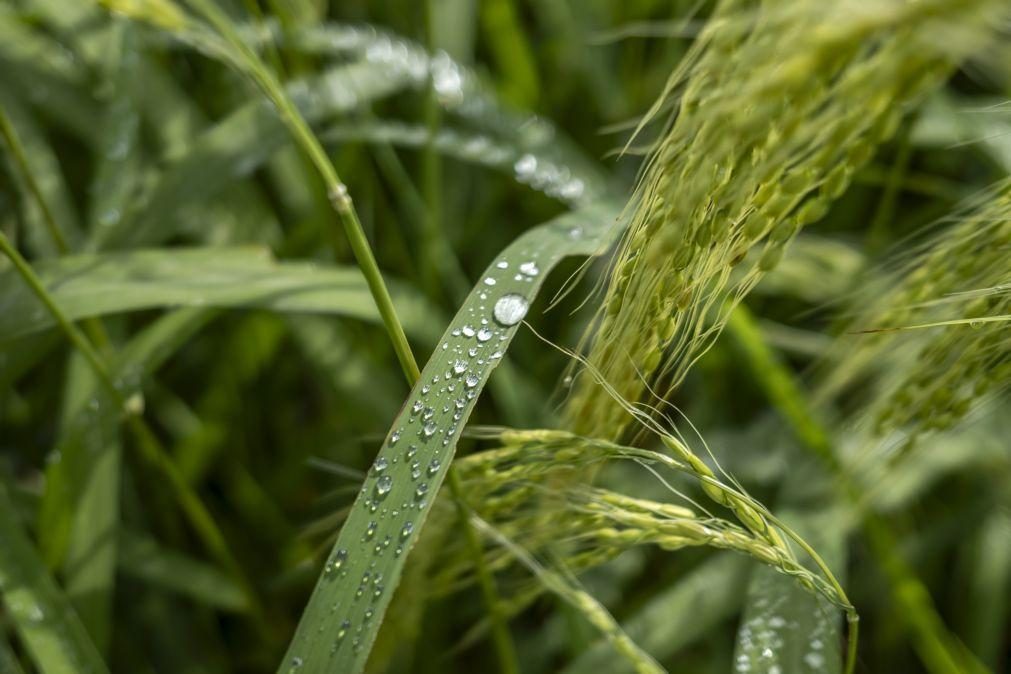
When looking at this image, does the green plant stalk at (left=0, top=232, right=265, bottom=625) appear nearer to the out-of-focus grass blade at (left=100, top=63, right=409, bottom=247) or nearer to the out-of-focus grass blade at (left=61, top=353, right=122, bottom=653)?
the out-of-focus grass blade at (left=61, top=353, right=122, bottom=653)

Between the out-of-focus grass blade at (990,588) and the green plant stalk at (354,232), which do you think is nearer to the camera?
the green plant stalk at (354,232)

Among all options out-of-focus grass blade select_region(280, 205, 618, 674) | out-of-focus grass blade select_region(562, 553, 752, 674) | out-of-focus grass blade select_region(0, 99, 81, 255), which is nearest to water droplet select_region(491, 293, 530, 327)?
out-of-focus grass blade select_region(280, 205, 618, 674)

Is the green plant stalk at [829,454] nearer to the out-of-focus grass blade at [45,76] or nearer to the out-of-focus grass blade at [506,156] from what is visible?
the out-of-focus grass blade at [506,156]

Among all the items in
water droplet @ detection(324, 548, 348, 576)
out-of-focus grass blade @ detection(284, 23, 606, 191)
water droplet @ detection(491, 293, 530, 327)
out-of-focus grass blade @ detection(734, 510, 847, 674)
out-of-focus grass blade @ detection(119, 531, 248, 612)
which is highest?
out-of-focus grass blade @ detection(284, 23, 606, 191)

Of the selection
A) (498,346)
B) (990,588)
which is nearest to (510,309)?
(498,346)

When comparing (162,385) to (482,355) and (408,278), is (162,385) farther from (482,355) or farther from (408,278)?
(482,355)

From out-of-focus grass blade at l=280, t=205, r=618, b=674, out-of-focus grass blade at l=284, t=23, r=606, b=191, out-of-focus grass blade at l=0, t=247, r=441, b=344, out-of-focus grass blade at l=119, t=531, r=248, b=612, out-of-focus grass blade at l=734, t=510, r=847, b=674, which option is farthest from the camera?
out-of-focus grass blade at l=284, t=23, r=606, b=191

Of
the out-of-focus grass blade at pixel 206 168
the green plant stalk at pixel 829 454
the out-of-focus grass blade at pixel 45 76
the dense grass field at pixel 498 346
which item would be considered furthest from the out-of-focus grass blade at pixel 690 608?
the out-of-focus grass blade at pixel 45 76
